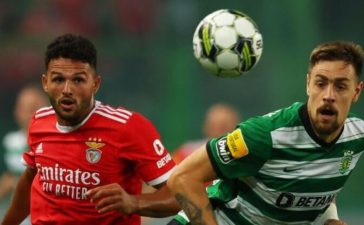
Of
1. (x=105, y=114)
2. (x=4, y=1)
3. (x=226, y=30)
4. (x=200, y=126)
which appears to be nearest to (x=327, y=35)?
(x=200, y=126)

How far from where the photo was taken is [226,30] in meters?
7.00

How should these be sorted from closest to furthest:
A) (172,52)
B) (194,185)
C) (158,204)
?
(194,185), (158,204), (172,52)

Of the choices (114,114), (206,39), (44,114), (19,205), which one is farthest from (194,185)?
(206,39)

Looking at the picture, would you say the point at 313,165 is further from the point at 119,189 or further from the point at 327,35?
the point at 327,35

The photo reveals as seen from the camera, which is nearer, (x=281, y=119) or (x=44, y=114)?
(x=281, y=119)

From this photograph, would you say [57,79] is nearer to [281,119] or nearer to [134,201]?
[134,201]

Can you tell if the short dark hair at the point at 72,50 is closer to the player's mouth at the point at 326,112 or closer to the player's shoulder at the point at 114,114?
the player's shoulder at the point at 114,114

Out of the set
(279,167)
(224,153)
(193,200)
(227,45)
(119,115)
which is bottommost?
(193,200)

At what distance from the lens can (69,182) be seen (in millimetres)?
6129

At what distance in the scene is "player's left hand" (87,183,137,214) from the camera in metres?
5.75

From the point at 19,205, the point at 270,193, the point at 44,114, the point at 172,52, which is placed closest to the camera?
the point at 270,193

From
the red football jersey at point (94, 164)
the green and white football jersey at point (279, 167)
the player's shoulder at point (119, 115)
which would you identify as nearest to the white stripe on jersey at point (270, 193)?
the green and white football jersey at point (279, 167)

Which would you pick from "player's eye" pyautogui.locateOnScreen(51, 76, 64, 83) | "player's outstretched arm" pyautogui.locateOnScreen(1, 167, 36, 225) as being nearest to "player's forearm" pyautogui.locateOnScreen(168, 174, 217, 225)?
"player's eye" pyautogui.locateOnScreen(51, 76, 64, 83)

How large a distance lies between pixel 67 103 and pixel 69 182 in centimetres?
43
